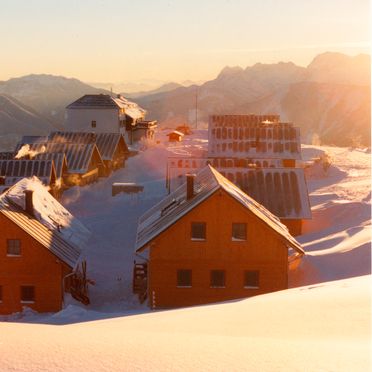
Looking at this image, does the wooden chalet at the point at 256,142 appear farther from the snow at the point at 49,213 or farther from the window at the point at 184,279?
the window at the point at 184,279

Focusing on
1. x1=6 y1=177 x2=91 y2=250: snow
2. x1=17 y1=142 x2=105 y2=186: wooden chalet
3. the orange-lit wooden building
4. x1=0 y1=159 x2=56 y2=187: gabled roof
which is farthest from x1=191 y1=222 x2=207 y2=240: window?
x1=17 y1=142 x2=105 y2=186: wooden chalet

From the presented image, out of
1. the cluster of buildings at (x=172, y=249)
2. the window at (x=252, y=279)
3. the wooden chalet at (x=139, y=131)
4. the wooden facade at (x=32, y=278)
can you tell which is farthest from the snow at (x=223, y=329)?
the wooden chalet at (x=139, y=131)

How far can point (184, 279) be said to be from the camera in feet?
97.9

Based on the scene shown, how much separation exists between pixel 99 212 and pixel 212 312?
113ft

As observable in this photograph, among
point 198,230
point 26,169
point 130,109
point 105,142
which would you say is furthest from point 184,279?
point 130,109

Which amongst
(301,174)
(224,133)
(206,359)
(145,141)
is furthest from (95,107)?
(206,359)

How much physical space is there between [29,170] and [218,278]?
96.6ft

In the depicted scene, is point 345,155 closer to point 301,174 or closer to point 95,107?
point 95,107

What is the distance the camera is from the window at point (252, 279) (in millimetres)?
29766

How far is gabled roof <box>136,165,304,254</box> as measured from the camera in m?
28.8

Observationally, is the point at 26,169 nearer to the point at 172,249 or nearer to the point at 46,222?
the point at 46,222

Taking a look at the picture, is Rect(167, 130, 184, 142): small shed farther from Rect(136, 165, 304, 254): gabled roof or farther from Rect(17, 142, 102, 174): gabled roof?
Rect(136, 165, 304, 254): gabled roof

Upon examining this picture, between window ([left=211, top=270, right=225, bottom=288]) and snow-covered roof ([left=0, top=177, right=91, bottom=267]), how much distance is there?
22.9 feet

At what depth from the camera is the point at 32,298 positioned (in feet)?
96.8
